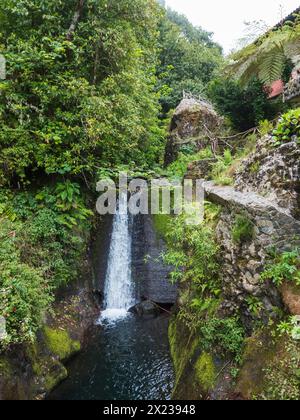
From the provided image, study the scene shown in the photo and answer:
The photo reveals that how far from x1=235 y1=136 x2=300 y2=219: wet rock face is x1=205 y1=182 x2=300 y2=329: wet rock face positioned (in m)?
0.20

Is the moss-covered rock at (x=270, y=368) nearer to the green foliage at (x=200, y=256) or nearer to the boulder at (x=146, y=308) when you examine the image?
the green foliage at (x=200, y=256)

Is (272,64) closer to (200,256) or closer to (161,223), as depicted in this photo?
(200,256)

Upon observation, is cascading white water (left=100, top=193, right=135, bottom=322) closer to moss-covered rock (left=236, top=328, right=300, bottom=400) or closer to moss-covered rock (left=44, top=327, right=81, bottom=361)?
moss-covered rock (left=44, top=327, right=81, bottom=361)

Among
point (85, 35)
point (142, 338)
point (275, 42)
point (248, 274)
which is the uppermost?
point (85, 35)

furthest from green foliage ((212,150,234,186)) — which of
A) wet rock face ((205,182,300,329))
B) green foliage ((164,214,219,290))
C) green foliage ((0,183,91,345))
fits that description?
green foliage ((0,183,91,345))

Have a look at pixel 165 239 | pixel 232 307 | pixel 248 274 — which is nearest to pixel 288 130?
pixel 248 274

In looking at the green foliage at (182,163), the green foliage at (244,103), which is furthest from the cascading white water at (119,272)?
the green foliage at (244,103)

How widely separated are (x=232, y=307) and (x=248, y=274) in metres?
0.70

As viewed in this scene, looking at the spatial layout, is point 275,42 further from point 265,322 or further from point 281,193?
point 265,322

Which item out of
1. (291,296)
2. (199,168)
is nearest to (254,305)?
(291,296)

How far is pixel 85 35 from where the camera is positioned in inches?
376

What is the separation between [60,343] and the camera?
7.76 metres
